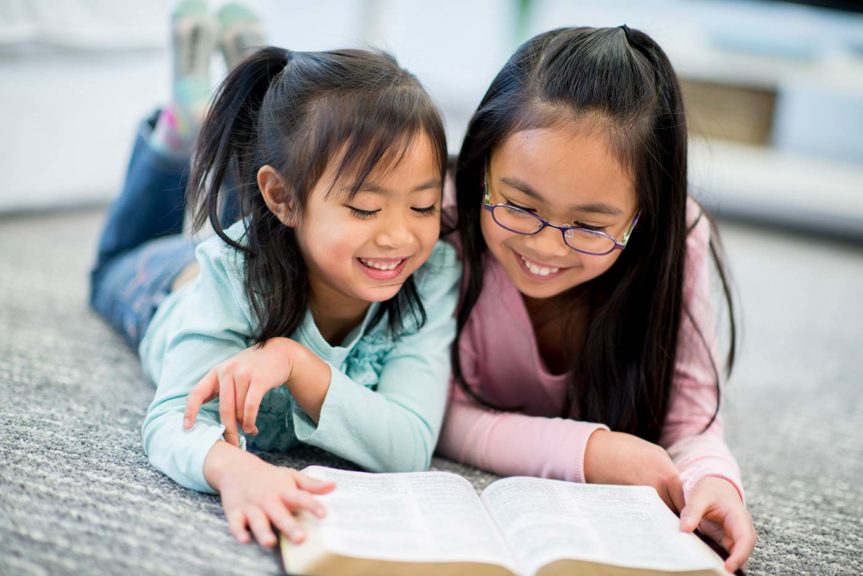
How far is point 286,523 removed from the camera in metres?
0.70

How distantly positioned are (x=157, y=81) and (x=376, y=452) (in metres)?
1.26

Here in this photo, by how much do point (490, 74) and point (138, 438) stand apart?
2346mm

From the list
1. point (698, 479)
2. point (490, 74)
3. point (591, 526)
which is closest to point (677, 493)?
point (698, 479)

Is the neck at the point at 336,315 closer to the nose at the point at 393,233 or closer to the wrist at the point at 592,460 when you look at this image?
the nose at the point at 393,233

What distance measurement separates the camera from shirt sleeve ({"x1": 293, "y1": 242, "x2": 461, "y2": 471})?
88 centimetres

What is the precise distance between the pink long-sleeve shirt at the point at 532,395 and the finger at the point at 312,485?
11.0 inches

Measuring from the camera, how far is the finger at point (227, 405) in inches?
31.5

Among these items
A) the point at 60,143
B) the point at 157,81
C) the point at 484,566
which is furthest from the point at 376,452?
the point at 157,81

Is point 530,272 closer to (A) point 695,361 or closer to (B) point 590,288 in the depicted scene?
(B) point 590,288

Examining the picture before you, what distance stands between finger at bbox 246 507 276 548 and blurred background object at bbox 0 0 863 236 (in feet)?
2.13

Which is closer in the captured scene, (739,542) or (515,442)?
(739,542)

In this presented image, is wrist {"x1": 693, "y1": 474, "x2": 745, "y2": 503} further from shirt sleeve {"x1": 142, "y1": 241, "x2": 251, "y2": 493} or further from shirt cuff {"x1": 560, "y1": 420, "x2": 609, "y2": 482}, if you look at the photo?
shirt sleeve {"x1": 142, "y1": 241, "x2": 251, "y2": 493}

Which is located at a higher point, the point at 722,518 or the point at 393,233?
the point at 393,233

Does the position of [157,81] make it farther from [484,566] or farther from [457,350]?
[484,566]
